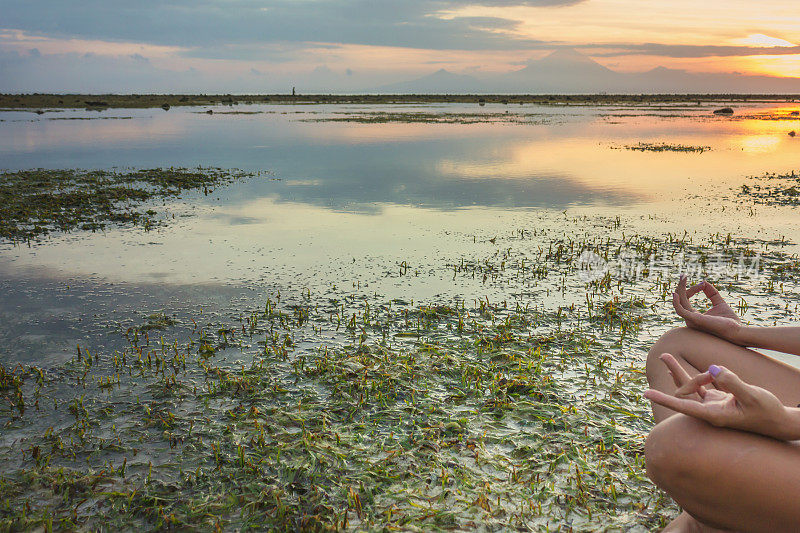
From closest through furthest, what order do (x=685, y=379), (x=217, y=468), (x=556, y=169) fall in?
(x=685, y=379) → (x=217, y=468) → (x=556, y=169)

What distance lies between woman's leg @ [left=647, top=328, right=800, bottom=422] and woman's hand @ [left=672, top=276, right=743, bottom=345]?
0.05 m

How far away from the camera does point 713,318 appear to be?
365 centimetres

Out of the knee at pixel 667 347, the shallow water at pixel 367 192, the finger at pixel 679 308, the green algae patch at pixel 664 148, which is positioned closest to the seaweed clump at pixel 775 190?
the shallow water at pixel 367 192

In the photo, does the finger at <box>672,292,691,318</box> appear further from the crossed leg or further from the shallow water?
the shallow water

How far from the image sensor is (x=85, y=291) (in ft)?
31.1

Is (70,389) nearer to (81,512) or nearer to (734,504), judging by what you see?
(81,512)

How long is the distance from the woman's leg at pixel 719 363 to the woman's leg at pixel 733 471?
0.96 metres

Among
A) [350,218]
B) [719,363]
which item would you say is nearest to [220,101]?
[350,218]

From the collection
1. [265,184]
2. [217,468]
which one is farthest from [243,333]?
[265,184]

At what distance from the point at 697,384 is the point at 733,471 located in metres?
0.39

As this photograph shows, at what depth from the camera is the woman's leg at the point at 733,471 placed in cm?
229

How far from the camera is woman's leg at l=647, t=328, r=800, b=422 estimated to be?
11.1ft

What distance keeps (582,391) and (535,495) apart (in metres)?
2.01

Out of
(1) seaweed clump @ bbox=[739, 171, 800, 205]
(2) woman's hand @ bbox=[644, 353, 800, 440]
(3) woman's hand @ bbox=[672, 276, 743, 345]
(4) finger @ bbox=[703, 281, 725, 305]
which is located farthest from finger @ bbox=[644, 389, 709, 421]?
(1) seaweed clump @ bbox=[739, 171, 800, 205]
